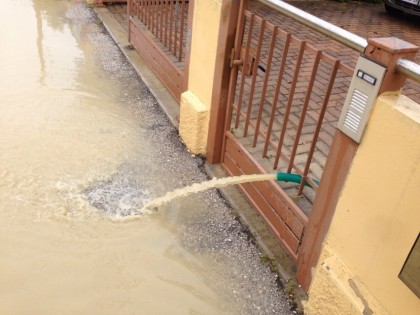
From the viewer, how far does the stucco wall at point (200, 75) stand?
4.11 m

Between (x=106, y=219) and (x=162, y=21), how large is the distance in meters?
3.14

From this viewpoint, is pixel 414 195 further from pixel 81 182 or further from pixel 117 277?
pixel 81 182

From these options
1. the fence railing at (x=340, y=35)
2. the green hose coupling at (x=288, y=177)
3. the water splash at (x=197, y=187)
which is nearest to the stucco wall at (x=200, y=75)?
the water splash at (x=197, y=187)

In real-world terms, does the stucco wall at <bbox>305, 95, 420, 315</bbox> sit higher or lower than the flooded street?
higher

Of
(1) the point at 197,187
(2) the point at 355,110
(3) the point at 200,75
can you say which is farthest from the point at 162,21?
(2) the point at 355,110

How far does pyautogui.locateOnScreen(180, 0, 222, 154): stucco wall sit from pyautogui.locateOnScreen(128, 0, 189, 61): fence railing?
97cm

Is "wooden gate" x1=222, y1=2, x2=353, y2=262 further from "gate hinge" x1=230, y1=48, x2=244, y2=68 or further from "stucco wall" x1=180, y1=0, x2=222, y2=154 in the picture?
"stucco wall" x1=180, y1=0, x2=222, y2=154

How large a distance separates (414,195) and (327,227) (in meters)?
0.78

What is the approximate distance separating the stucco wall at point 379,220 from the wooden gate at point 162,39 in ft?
9.17

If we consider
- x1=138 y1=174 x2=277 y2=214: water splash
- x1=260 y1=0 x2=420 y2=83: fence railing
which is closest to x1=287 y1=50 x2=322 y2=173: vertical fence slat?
x1=260 y1=0 x2=420 y2=83: fence railing

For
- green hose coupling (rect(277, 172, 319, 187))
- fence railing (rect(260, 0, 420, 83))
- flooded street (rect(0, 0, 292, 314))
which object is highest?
fence railing (rect(260, 0, 420, 83))

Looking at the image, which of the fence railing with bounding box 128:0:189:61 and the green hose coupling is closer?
the green hose coupling

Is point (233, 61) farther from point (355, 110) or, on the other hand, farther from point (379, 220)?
point (379, 220)

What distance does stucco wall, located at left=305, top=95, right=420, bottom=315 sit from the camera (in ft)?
7.32
